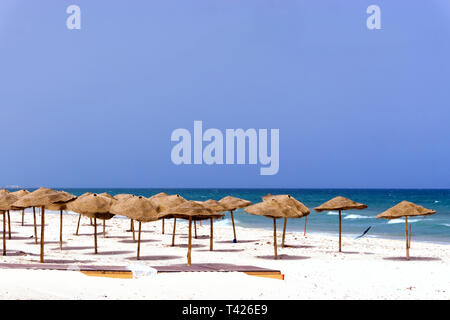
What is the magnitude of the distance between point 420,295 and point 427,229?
31.6 meters

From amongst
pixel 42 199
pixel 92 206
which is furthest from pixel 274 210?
pixel 42 199

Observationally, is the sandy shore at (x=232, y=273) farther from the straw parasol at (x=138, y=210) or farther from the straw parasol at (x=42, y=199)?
the straw parasol at (x=42, y=199)

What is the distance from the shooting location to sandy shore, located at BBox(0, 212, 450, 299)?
37.0ft

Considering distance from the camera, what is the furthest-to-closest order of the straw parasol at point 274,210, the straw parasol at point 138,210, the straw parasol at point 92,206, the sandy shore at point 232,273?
the straw parasol at point 92,206 → the straw parasol at point 274,210 → the straw parasol at point 138,210 → the sandy shore at point 232,273

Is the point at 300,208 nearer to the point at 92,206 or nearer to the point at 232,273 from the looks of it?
the point at 92,206

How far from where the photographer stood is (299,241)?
2688 cm

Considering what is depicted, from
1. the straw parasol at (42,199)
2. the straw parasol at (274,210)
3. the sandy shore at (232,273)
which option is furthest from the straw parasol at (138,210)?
the straw parasol at (274,210)

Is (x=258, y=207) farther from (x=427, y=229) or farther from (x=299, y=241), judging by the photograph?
(x=427, y=229)

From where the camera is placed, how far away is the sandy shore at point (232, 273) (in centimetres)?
1129

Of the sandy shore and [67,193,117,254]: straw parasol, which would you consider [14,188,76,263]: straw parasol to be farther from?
the sandy shore

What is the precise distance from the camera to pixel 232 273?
44.1 feet

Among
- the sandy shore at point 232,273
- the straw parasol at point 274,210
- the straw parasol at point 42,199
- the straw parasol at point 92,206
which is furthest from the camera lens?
the straw parasol at point 92,206

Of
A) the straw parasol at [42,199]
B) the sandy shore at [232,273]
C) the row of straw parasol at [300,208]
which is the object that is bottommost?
the sandy shore at [232,273]
